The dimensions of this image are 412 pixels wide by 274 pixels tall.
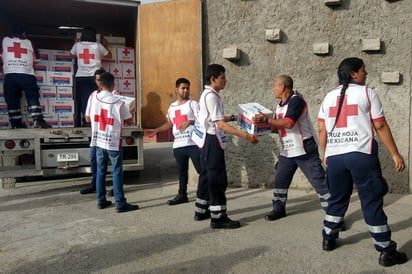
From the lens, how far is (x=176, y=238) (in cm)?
413

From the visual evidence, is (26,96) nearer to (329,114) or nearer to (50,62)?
(50,62)

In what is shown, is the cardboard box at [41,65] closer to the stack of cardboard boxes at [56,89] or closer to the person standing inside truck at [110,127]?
the stack of cardboard boxes at [56,89]

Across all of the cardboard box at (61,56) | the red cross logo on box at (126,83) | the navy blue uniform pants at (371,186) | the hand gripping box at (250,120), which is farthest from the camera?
the red cross logo on box at (126,83)

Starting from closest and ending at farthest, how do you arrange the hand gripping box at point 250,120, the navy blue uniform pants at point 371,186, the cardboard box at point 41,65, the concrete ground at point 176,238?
the navy blue uniform pants at point 371,186
the concrete ground at point 176,238
the hand gripping box at point 250,120
the cardboard box at point 41,65

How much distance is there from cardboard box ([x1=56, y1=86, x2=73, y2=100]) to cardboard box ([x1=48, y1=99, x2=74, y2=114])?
7 centimetres

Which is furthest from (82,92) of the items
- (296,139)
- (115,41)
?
(296,139)

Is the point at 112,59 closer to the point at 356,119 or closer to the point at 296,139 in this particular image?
the point at 296,139

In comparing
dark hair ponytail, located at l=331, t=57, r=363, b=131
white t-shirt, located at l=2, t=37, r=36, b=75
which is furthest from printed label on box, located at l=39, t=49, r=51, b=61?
dark hair ponytail, located at l=331, t=57, r=363, b=131

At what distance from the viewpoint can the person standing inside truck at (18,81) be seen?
6539mm

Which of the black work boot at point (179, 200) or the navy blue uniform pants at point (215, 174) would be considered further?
the black work boot at point (179, 200)

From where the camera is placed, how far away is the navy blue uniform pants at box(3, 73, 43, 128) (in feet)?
21.4

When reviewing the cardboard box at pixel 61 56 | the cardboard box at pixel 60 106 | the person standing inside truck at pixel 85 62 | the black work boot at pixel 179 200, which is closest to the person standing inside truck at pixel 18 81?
the cardboard box at pixel 60 106

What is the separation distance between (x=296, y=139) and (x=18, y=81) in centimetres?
456

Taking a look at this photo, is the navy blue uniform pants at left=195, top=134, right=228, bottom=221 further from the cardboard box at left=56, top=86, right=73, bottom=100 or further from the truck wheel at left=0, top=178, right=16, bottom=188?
the truck wheel at left=0, top=178, right=16, bottom=188
